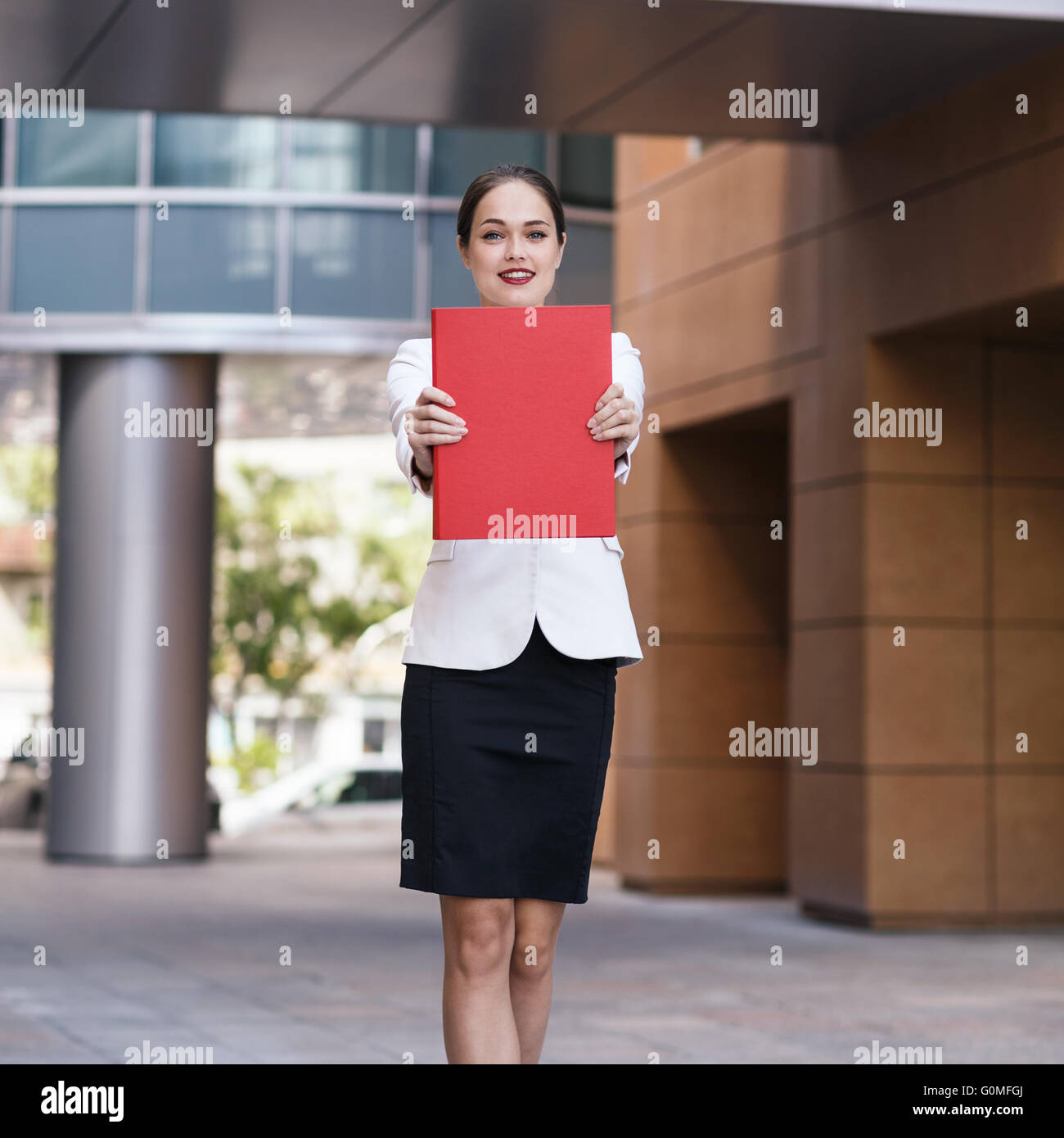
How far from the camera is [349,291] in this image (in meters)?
16.3

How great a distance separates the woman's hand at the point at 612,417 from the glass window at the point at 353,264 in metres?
12.8

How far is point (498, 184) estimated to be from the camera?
12.9 feet

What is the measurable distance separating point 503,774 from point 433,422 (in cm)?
76

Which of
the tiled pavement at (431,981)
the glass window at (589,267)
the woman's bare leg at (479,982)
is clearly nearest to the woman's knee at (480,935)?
the woman's bare leg at (479,982)

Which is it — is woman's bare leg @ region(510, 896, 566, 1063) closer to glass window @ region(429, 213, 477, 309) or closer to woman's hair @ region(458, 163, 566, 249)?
woman's hair @ region(458, 163, 566, 249)

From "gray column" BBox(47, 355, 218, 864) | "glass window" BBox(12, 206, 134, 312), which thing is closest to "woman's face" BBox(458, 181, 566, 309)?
"glass window" BBox(12, 206, 134, 312)

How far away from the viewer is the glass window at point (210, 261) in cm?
1616

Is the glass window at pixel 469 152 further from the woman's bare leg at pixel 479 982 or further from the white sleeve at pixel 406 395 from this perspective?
the woman's bare leg at pixel 479 982

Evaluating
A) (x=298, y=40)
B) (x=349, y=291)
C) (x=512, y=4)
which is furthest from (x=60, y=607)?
(x=512, y=4)

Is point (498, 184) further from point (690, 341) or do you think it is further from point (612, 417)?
point (690, 341)

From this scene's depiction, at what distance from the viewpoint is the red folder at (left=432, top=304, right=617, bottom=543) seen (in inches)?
144

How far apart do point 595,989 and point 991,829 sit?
3.85 metres

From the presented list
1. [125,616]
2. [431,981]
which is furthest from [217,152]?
[431,981]
